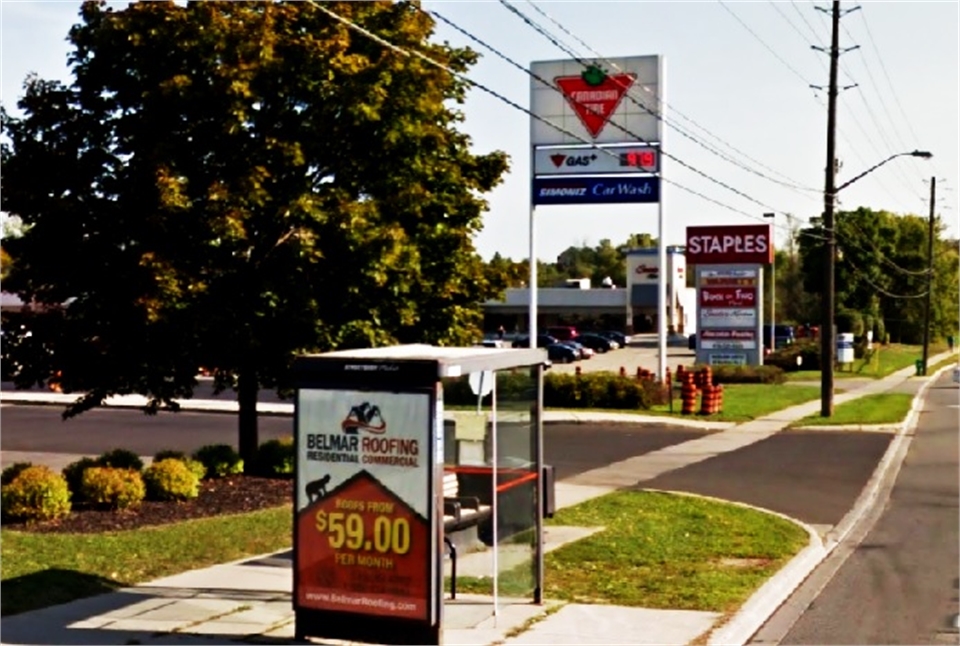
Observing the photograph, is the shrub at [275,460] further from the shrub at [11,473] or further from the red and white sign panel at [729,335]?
the red and white sign panel at [729,335]

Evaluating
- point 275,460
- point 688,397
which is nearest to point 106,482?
point 275,460

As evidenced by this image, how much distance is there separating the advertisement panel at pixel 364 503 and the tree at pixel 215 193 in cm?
739

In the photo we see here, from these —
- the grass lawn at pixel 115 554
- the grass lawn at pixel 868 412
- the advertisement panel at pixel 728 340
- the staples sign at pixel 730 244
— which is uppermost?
the staples sign at pixel 730 244

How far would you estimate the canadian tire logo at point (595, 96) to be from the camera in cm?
3828

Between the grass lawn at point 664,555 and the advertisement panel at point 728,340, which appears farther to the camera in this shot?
the advertisement panel at point 728,340

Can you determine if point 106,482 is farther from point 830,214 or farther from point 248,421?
point 830,214


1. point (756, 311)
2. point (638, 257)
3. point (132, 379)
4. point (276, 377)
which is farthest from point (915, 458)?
point (638, 257)

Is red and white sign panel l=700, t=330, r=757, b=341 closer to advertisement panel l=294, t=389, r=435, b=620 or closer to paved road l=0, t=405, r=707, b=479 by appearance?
paved road l=0, t=405, r=707, b=479

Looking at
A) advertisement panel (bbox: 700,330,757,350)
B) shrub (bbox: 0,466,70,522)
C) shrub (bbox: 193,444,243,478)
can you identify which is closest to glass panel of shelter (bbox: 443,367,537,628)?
shrub (bbox: 0,466,70,522)

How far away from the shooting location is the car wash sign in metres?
51.4

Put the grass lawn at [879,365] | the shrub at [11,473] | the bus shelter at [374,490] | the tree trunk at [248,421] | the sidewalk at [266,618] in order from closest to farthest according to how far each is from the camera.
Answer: the bus shelter at [374,490]
the sidewalk at [266,618]
the shrub at [11,473]
the tree trunk at [248,421]
the grass lawn at [879,365]

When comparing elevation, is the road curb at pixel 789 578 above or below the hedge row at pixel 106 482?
below

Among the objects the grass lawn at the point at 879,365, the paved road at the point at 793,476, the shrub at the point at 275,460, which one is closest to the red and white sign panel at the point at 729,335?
the grass lawn at the point at 879,365

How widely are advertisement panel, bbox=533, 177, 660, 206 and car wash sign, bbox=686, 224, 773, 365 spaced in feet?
45.3
